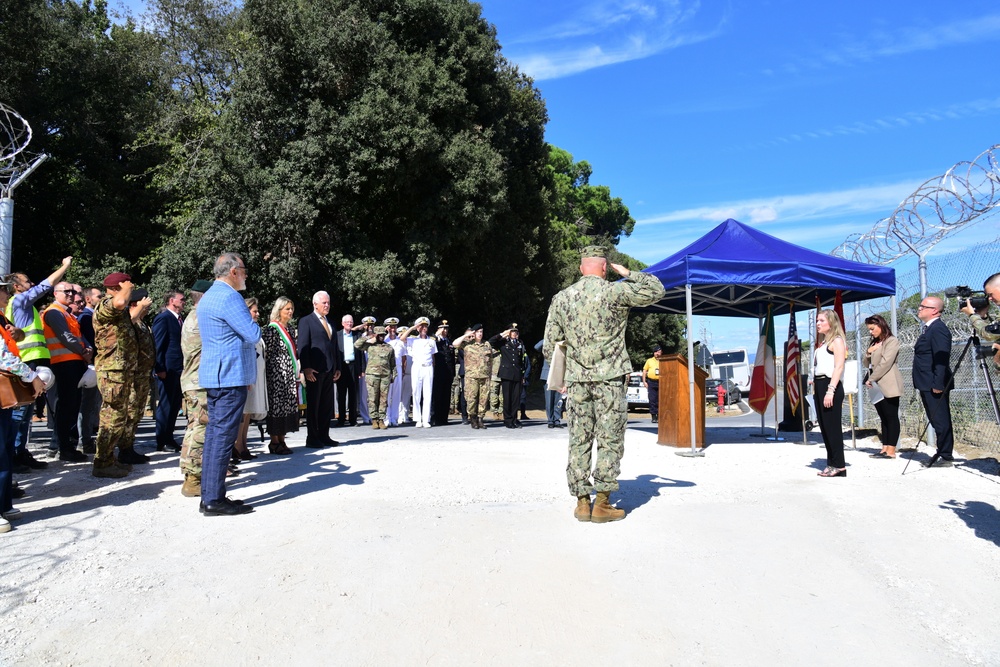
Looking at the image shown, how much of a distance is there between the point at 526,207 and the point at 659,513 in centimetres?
2402

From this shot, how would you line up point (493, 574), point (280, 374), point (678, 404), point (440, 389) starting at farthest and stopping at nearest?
point (440, 389)
point (678, 404)
point (280, 374)
point (493, 574)

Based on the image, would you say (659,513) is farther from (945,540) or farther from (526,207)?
(526,207)

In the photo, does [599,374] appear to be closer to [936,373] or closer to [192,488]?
[192,488]

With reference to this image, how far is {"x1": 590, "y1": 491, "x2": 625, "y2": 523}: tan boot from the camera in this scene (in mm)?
5727

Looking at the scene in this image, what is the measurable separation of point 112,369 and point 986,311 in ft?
25.4

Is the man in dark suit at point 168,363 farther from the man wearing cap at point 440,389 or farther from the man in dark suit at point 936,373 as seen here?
the man in dark suit at point 936,373

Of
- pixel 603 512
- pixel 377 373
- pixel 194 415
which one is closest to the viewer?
pixel 603 512

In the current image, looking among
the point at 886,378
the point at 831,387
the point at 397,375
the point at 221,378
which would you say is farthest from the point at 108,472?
the point at 886,378

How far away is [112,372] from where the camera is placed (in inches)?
277

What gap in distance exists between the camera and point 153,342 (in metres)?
8.55

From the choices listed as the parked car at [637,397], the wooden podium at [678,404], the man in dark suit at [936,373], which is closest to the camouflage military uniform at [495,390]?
the wooden podium at [678,404]

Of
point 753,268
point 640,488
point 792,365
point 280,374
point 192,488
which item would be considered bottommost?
point 640,488

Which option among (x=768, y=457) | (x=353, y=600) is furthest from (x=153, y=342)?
(x=768, y=457)

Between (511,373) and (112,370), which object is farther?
(511,373)
